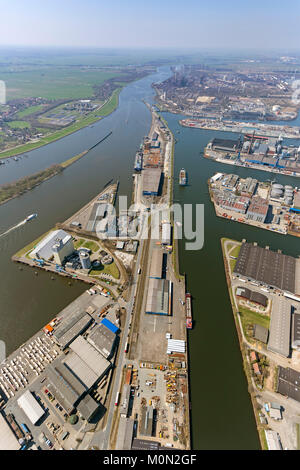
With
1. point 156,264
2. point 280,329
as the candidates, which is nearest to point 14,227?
point 156,264

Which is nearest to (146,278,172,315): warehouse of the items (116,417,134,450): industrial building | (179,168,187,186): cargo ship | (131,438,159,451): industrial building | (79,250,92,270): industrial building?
(79,250,92,270): industrial building

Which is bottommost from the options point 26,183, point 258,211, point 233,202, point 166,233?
point 166,233

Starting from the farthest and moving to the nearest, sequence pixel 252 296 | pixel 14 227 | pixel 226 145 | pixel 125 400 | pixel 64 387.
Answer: pixel 226 145
pixel 14 227
pixel 252 296
pixel 64 387
pixel 125 400

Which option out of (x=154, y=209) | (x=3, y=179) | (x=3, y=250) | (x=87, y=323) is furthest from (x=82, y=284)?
(x=3, y=179)

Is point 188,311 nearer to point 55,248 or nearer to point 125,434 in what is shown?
point 125,434

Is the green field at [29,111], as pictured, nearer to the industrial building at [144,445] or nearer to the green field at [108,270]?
the green field at [108,270]

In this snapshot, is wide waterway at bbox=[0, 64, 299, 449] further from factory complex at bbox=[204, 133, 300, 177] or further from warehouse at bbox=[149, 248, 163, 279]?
warehouse at bbox=[149, 248, 163, 279]
